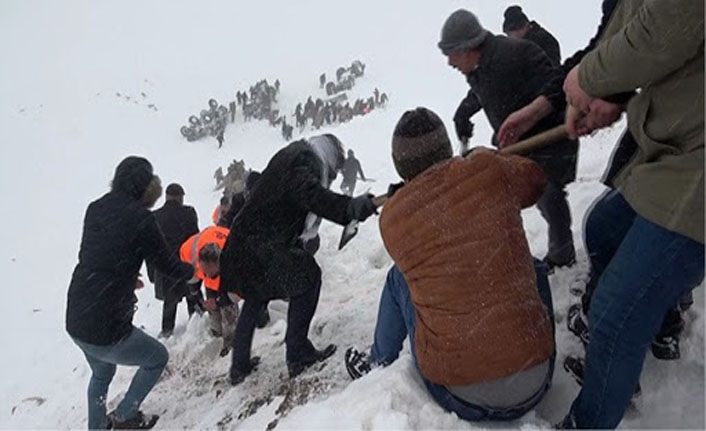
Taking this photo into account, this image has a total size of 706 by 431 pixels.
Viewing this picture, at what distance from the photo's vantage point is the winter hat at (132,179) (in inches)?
135

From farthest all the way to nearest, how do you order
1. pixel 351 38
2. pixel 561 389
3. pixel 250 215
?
pixel 351 38 → pixel 250 215 → pixel 561 389

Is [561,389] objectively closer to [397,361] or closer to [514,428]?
[514,428]

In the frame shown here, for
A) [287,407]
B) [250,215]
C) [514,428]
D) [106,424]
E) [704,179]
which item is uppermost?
[704,179]

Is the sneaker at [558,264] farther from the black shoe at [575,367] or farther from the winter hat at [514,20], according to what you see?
the winter hat at [514,20]

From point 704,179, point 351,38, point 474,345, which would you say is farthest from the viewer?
point 351,38

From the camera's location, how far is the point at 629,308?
1.79 metres

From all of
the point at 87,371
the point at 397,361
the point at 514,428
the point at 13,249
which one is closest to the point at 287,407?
the point at 397,361

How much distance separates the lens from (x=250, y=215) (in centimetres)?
340

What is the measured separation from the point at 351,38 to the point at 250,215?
89.4 ft

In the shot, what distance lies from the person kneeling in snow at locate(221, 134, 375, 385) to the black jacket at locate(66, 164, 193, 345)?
20.6 inches

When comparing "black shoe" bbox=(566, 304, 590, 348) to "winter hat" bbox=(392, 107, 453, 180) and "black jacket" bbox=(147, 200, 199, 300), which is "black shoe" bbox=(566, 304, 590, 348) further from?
"black jacket" bbox=(147, 200, 199, 300)

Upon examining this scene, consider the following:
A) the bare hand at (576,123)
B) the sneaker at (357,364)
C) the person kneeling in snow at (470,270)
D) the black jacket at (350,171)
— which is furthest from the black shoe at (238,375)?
the black jacket at (350,171)

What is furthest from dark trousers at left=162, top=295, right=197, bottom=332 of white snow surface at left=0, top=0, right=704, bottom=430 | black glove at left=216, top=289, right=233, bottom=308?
black glove at left=216, top=289, right=233, bottom=308

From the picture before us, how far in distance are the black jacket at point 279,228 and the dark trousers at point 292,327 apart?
0.08 meters
